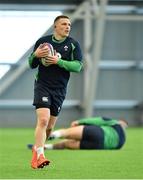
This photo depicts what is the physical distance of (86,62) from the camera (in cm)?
2541

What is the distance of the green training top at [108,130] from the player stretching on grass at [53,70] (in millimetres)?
3245

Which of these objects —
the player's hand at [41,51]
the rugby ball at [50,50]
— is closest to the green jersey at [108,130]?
the rugby ball at [50,50]

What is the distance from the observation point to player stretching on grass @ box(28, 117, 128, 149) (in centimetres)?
1303

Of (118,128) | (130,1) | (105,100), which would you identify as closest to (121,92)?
(105,100)

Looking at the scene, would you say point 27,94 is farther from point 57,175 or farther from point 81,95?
point 57,175

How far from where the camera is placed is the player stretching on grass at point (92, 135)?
42.8ft

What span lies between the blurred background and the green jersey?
465 inches

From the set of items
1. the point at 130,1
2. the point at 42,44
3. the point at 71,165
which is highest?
the point at 130,1

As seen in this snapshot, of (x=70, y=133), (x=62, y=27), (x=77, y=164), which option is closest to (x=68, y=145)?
(x=70, y=133)

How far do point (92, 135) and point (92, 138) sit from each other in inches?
6.3

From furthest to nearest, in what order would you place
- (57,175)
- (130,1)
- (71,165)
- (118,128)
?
(130,1) → (118,128) → (71,165) → (57,175)

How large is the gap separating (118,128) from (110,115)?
14786 millimetres

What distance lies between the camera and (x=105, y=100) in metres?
28.2

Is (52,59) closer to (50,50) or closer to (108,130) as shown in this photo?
(50,50)
